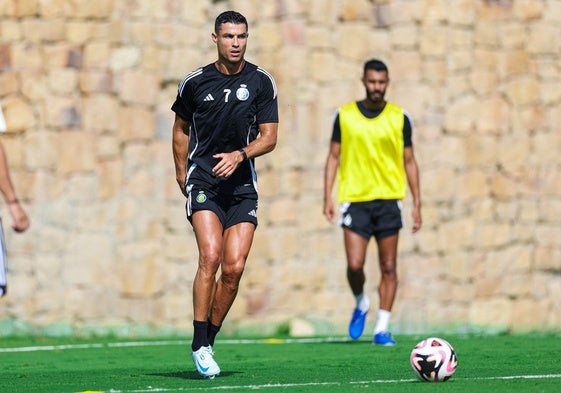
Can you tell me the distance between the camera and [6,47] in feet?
46.8

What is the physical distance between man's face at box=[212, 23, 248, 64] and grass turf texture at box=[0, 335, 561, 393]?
1963 mm

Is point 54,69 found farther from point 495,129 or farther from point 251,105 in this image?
point 251,105

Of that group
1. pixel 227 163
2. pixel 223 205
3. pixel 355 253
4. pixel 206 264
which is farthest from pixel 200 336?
pixel 355 253

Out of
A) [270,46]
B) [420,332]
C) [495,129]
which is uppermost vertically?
[270,46]

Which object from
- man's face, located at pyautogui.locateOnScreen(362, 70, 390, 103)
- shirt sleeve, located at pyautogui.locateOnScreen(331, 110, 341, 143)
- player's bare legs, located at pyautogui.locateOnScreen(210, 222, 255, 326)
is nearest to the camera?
player's bare legs, located at pyautogui.locateOnScreen(210, 222, 255, 326)

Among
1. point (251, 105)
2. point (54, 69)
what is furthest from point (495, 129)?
point (251, 105)

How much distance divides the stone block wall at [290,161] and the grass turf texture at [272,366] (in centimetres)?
104

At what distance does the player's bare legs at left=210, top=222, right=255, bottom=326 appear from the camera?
29.9 ft

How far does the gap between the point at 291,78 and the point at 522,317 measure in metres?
3.56

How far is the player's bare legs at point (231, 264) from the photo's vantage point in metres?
9.12

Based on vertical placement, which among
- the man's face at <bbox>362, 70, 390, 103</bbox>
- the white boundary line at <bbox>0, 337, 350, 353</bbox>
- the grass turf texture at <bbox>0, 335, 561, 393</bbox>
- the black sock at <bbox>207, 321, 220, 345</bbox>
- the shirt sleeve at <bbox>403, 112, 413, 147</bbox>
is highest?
the man's face at <bbox>362, 70, 390, 103</bbox>

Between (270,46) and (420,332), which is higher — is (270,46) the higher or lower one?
the higher one

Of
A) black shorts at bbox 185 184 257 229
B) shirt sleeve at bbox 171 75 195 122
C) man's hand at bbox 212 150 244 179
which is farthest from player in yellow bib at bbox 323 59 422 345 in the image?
man's hand at bbox 212 150 244 179

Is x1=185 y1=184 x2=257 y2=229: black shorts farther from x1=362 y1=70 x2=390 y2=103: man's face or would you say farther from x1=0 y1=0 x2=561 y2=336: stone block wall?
x1=0 y1=0 x2=561 y2=336: stone block wall
